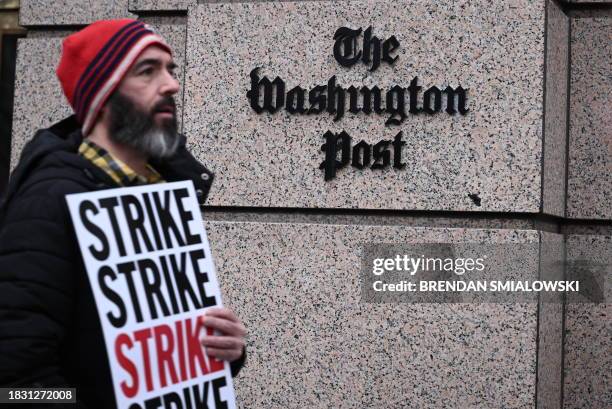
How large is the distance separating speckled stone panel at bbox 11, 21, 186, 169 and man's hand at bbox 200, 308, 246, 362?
3.83 metres

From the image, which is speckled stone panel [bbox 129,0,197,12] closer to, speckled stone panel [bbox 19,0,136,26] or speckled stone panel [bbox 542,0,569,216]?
speckled stone panel [bbox 19,0,136,26]

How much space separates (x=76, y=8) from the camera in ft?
19.8

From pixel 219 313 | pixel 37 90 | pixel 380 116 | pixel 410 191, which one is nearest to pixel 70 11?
pixel 37 90

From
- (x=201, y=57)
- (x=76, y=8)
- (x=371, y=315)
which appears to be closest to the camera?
(x=371, y=315)

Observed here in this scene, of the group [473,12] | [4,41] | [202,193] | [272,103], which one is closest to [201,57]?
[272,103]

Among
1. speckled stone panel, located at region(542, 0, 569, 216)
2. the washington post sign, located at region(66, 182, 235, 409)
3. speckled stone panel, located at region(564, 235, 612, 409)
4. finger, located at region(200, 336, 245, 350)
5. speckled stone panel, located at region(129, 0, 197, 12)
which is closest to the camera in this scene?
the washington post sign, located at region(66, 182, 235, 409)

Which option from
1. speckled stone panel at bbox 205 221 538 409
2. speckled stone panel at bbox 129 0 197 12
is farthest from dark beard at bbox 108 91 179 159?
speckled stone panel at bbox 129 0 197 12

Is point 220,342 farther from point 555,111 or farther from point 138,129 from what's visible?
point 555,111

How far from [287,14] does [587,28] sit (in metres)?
1.72

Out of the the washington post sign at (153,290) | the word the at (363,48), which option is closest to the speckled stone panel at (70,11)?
the word the at (363,48)

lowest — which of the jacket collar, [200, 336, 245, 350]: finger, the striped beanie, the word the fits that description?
[200, 336, 245, 350]: finger

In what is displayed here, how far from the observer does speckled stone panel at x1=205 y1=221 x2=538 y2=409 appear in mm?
4918

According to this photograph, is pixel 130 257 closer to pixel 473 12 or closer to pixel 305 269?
pixel 305 269

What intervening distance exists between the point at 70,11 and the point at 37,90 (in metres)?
0.54
